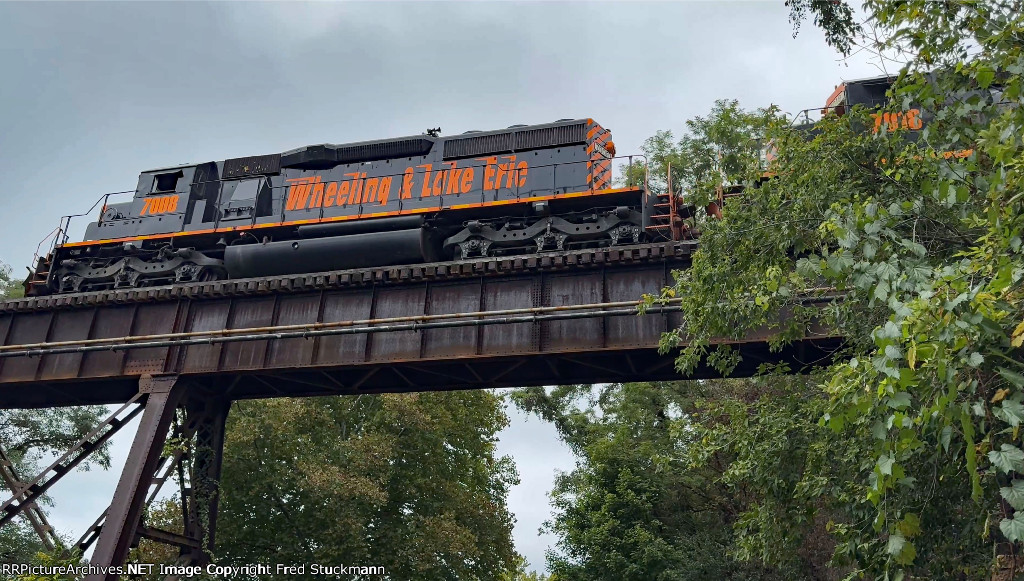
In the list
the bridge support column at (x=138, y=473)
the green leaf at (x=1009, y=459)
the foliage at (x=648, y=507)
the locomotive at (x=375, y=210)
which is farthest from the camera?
the foliage at (x=648, y=507)

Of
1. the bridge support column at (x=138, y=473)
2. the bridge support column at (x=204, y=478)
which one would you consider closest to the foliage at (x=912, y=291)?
the bridge support column at (x=138, y=473)

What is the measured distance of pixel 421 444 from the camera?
25.8 m

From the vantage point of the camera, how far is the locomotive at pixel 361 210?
1825 centimetres

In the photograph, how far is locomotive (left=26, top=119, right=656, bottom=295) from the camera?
59.9ft

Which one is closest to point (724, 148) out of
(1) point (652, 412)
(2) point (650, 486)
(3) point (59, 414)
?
(1) point (652, 412)

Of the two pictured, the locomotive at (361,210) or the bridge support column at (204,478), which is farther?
the locomotive at (361,210)

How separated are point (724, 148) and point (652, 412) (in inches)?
400

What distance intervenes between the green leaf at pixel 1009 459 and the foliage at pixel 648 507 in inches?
573

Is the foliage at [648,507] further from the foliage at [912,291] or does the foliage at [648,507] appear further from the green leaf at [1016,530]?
the green leaf at [1016,530]

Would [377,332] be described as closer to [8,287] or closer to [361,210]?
[361,210]

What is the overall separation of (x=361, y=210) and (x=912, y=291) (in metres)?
15.0

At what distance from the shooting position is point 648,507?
898 inches

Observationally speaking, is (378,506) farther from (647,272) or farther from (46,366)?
(647,272)

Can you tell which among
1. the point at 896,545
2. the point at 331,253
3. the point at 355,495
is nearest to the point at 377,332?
the point at 331,253
